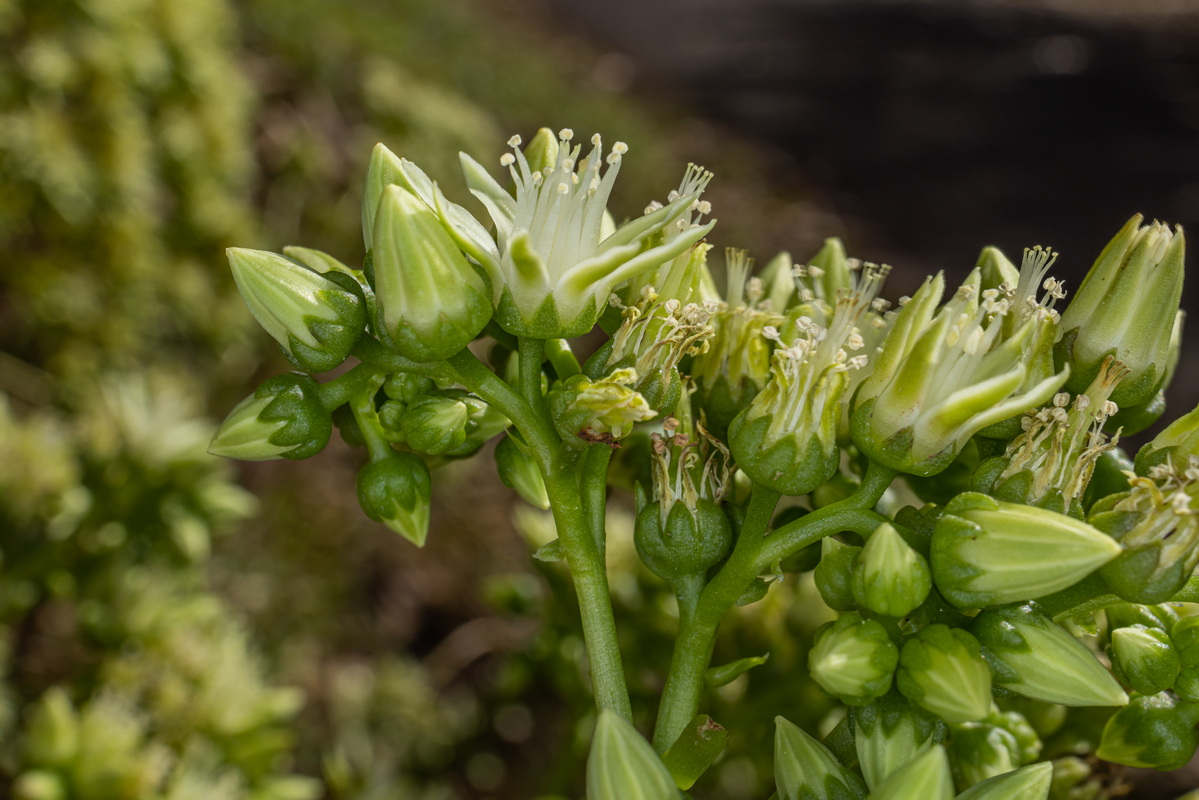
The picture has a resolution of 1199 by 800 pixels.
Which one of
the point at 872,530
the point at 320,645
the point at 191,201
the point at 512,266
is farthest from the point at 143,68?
the point at 872,530

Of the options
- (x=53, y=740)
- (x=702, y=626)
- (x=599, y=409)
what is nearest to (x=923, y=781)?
(x=702, y=626)

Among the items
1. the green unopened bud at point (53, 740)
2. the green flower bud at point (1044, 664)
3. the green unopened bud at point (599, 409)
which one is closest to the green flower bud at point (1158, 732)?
the green flower bud at point (1044, 664)

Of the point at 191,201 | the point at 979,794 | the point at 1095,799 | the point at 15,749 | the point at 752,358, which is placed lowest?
the point at 15,749

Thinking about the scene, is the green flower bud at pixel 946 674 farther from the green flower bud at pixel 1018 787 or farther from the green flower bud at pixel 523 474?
the green flower bud at pixel 523 474

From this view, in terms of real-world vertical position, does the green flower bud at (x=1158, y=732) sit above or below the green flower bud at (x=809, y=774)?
above

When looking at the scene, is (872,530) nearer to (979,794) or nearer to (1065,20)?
(979,794)

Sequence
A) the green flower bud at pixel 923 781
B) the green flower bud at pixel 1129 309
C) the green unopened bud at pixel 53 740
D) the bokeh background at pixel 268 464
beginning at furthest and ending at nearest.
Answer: the bokeh background at pixel 268 464 → the green unopened bud at pixel 53 740 → the green flower bud at pixel 1129 309 → the green flower bud at pixel 923 781

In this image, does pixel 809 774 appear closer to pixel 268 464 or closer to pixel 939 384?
pixel 939 384

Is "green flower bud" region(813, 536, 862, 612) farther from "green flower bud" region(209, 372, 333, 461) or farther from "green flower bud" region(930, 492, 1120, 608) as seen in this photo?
"green flower bud" region(209, 372, 333, 461)
